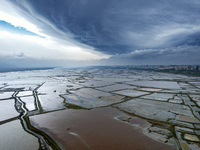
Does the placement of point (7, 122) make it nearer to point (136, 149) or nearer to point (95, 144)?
point (95, 144)

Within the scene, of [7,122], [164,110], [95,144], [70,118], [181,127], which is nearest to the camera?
[95,144]

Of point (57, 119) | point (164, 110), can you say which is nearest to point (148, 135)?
point (164, 110)

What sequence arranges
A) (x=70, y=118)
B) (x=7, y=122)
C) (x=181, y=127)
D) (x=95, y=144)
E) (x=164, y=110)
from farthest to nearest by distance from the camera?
(x=164, y=110) → (x=70, y=118) → (x=7, y=122) → (x=181, y=127) → (x=95, y=144)

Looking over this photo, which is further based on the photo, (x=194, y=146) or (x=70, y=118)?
(x=70, y=118)

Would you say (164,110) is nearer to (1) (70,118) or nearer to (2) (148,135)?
(2) (148,135)

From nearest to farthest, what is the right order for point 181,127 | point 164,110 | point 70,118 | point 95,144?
point 95,144, point 181,127, point 70,118, point 164,110

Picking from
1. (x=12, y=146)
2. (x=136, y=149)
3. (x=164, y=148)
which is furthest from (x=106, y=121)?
(x=12, y=146)
